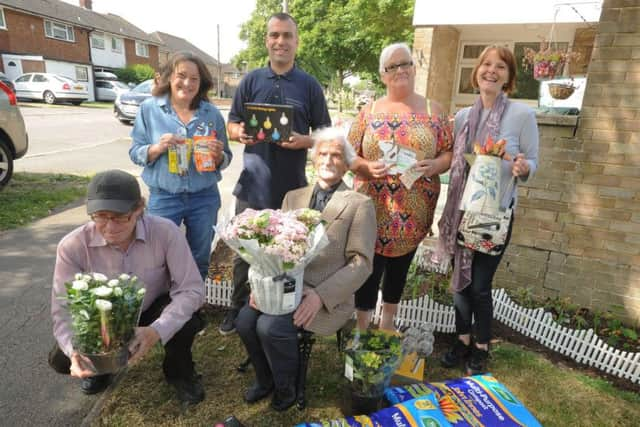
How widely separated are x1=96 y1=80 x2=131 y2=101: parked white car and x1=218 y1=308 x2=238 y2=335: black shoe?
2929 cm

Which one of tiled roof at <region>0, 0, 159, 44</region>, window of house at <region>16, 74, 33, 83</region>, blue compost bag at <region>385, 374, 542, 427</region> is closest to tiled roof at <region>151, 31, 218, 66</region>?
tiled roof at <region>0, 0, 159, 44</region>

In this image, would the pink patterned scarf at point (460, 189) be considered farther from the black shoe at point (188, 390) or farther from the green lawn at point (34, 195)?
the green lawn at point (34, 195)

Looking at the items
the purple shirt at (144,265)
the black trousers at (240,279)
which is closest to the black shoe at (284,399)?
the purple shirt at (144,265)

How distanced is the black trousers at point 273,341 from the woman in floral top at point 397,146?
34.6 inches

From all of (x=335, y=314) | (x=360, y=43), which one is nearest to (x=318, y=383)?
(x=335, y=314)

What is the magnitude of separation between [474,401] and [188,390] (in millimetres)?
1692

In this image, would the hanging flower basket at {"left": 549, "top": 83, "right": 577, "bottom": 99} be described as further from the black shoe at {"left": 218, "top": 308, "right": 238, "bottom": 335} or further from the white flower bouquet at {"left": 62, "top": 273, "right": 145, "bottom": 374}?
the white flower bouquet at {"left": 62, "top": 273, "right": 145, "bottom": 374}

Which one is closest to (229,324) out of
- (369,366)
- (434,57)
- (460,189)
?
(369,366)

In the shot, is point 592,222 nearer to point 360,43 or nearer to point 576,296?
point 576,296

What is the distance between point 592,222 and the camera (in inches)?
140

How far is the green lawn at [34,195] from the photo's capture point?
540 centimetres

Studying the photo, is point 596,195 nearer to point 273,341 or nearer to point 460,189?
point 460,189

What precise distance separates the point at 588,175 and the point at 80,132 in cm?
1393

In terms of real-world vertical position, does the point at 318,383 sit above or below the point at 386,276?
below
